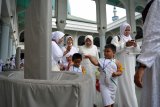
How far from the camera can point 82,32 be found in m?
21.7

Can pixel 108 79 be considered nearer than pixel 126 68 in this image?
Yes

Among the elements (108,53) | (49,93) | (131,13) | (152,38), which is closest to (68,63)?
(108,53)

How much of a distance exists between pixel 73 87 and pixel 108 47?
206 cm

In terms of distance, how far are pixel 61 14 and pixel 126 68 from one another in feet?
17.4

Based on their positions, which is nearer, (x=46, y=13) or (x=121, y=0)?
(x=46, y=13)

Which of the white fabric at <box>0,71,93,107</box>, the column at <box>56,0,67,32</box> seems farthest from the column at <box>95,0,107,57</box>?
the white fabric at <box>0,71,93,107</box>

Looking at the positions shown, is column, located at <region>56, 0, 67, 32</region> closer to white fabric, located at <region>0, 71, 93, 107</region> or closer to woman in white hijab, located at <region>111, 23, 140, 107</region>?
woman in white hijab, located at <region>111, 23, 140, 107</region>

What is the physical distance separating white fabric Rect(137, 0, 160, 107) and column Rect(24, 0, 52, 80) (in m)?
0.65

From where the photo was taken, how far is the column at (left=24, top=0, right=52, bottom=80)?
1.42 meters

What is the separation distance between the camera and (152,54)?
4.99 ft

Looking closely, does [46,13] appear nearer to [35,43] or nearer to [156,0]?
[35,43]

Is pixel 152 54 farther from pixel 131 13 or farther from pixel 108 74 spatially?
pixel 131 13

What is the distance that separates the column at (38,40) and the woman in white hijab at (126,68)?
2.47m

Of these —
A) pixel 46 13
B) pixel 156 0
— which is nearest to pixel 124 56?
pixel 156 0
